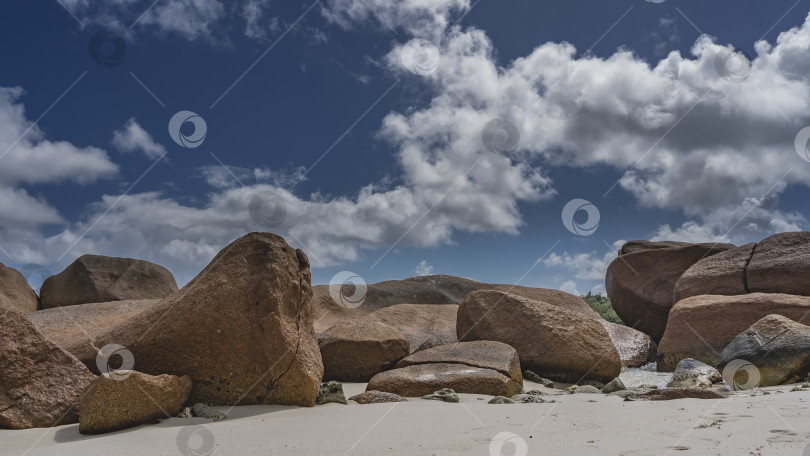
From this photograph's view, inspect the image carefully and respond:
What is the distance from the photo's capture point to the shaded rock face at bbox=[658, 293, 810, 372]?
33.4 feet

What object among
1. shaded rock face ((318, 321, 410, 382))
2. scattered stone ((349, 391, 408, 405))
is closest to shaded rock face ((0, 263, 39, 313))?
shaded rock face ((318, 321, 410, 382))

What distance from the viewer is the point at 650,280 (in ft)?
50.4

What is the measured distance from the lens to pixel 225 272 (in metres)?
5.42

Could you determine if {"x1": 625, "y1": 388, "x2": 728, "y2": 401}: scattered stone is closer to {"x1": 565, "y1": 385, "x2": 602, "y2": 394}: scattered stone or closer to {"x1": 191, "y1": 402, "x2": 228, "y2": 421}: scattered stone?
{"x1": 565, "y1": 385, "x2": 602, "y2": 394}: scattered stone

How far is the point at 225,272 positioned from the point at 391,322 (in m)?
6.63

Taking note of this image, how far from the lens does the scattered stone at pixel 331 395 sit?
5676 mm

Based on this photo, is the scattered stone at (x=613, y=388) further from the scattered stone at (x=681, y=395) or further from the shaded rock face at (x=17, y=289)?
the shaded rock face at (x=17, y=289)

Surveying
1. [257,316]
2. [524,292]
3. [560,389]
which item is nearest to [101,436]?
[257,316]

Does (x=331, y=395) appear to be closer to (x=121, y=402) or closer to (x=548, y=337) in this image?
(x=121, y=402)

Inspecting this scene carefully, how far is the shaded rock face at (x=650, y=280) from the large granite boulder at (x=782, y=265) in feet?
7.32

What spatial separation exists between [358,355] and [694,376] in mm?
4582

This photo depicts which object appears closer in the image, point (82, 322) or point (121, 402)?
point (121, 402)

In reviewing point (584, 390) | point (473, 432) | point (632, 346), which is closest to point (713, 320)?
point (632, 346)

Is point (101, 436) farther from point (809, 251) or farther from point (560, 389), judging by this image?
point (809, 251)
